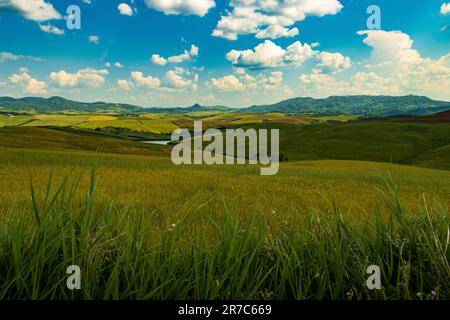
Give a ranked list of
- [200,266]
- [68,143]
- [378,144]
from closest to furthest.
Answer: [200,266] < [68,143] < [378,144]

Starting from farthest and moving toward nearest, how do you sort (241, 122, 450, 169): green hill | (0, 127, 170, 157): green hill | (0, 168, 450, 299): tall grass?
1. (0, 127, 170, 157): green hill
2. (241, 122, 450, 169): green hill
3. (0, 168, 450, 299): tall grass

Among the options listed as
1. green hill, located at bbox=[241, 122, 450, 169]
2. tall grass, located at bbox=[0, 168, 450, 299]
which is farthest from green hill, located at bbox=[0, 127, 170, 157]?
tall grass, located at bbox=[0, 168, 450, 299]

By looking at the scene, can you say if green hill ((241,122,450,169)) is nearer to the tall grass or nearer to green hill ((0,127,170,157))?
green hill ((0,127,170,157))

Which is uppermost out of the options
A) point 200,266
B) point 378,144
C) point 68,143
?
point 200,266

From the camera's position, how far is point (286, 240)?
3.30 m

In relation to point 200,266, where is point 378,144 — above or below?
below

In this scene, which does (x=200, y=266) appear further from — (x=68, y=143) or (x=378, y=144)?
(x=378, y=144)

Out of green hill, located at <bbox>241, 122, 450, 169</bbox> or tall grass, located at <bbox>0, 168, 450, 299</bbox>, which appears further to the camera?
green hill, located at <bbox>241, 122, 450, 169</bbox>

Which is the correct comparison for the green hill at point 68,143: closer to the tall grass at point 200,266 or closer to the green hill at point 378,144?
the green hill at point 378,144

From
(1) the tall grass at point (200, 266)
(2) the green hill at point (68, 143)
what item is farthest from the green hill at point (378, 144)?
(1) the tall grass at point (200, 266)

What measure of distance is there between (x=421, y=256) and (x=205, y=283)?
2.02 m

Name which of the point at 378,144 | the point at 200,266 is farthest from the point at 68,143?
the point at 200,266
